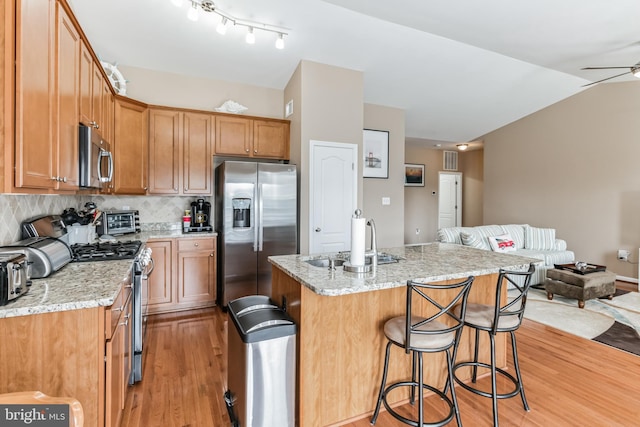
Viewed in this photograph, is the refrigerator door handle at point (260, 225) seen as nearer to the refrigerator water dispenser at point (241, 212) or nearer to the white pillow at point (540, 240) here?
the refrigerator water dispenser at point (241, 212)

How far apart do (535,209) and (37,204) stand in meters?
7.75

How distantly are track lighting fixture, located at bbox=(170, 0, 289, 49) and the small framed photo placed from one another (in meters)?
5.68

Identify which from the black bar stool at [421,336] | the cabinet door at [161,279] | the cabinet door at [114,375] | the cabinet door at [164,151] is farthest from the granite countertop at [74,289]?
the cabinet door at [164,151]

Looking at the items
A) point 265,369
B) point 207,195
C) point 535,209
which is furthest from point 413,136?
point 265,369

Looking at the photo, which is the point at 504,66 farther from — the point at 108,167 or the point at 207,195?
the point at 108,167

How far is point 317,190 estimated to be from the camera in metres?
4.26

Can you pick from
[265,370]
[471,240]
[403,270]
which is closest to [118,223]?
[265,370]

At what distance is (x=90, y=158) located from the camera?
86.3 inches

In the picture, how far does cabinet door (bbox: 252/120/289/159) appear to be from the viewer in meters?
4.33

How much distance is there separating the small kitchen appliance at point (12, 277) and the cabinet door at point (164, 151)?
255cm

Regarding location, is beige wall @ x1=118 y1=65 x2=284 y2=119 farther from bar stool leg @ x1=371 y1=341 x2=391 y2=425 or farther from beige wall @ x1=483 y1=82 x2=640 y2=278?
beige wall @ x1=483 y1=82 x2=640 y2=278

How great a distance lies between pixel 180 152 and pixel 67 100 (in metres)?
2.13

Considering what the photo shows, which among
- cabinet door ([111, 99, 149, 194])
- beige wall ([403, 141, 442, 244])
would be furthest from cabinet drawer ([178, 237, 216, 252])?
A: beige wall ([403, 141, 442, 244])

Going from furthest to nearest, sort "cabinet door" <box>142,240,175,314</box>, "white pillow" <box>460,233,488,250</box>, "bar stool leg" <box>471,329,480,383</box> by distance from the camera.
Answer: "white pillow" <box>460,233,488,250</box>, "cabinet door" <box>142,240,175,314</box>, "bar stool leg" <box>471,329,480,383</box>
